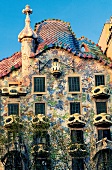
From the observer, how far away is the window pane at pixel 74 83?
40.2 metres

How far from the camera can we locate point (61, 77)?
133ft

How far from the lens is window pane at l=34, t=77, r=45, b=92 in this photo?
131ft

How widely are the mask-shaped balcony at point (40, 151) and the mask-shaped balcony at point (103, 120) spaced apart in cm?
428

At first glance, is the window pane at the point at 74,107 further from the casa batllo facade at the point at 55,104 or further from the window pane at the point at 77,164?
the window pane at the point at 77,164

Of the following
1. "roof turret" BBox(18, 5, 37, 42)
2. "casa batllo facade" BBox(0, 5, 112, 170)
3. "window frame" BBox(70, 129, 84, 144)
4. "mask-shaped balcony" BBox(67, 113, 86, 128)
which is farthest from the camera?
"roof turret" BBox(18, 5, 37, 42)

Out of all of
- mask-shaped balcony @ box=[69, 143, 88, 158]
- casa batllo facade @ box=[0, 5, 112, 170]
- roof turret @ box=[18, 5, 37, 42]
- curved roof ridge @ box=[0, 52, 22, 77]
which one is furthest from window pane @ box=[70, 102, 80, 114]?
roof turret @ box=[18, 5, 37, 42]

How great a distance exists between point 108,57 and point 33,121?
9053 millimetres

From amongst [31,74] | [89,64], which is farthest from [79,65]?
[31,74]

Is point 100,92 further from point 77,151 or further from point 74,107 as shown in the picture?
point 77,151

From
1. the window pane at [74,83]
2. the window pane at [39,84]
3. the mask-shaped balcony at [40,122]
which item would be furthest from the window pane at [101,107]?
the window pane at [39,84]

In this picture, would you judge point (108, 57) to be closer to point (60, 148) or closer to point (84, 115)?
point (84, 115)

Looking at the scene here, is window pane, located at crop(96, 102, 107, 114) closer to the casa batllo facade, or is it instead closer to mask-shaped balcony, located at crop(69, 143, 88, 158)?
the casa batllo facade

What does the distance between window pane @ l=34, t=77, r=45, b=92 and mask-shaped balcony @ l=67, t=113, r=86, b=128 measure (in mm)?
3268

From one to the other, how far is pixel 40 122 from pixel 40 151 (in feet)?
7.14
